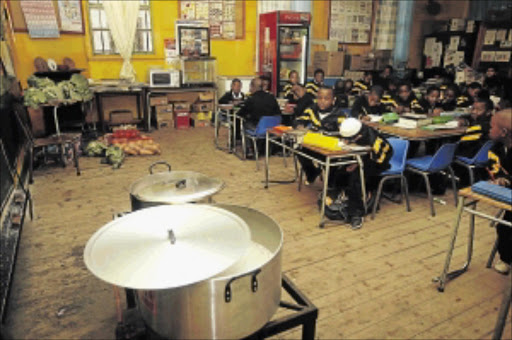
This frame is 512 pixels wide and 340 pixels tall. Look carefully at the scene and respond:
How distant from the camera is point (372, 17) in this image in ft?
31.1

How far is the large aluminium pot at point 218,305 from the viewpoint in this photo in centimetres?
112

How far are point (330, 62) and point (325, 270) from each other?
6.77 meters

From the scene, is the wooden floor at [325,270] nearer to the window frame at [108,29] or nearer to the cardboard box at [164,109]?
the cardboard box at [164,109]

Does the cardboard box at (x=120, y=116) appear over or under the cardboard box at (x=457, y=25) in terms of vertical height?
under

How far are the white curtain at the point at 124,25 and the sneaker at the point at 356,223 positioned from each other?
5.55 meters

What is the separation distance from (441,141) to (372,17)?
230 inches

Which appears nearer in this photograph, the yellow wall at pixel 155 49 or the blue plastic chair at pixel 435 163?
the blue plastic chair at pixel 435 163

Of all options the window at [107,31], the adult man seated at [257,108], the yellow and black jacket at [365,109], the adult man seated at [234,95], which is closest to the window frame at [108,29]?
the window at [107,31]

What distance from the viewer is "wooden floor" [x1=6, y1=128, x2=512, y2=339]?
227cm

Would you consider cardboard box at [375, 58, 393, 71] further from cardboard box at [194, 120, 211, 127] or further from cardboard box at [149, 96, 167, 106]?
cardboard box at [149, 96, 167, 106]

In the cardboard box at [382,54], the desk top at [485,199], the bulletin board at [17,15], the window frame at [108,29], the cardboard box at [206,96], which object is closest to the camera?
the desk top at [485,199]

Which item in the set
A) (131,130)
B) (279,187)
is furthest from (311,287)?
(131,130)

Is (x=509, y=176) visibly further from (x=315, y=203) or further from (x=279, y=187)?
(x=279, y=187)

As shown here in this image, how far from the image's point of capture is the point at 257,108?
5453mm
